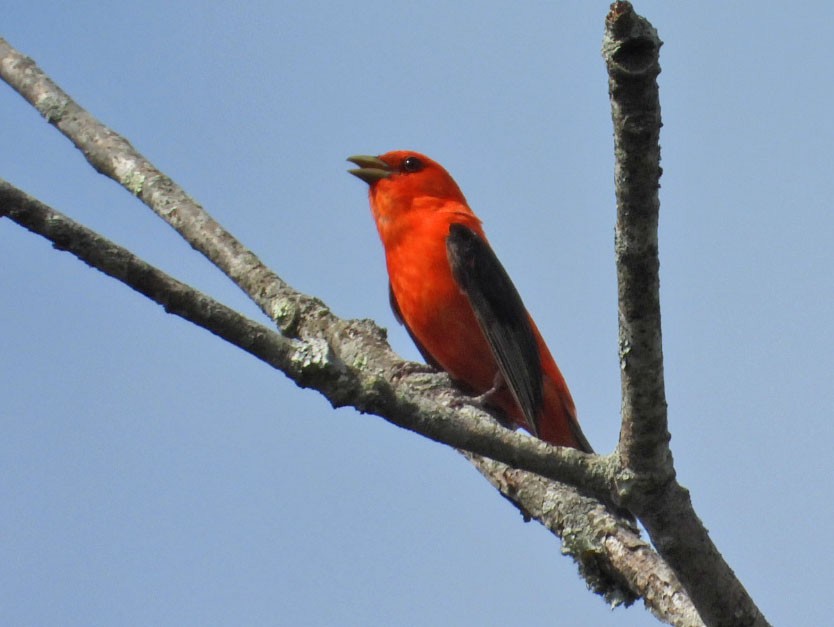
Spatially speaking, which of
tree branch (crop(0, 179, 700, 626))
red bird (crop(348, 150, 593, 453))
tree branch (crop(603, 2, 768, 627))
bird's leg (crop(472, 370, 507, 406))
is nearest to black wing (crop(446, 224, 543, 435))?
red bird (crop(348, 150, 593, 453))

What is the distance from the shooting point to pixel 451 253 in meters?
7.77

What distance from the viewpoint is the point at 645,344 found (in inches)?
123

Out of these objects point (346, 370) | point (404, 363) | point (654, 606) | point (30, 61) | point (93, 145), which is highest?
point (30, 61)

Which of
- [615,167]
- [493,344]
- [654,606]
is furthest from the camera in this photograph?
[493,344]

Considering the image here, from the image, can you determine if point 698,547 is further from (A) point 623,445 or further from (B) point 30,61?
(B) point 30,61

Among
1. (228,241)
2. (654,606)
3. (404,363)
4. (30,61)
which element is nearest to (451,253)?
(404,363)

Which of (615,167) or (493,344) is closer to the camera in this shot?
(615,167)

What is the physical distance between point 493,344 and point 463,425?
13.6 ft

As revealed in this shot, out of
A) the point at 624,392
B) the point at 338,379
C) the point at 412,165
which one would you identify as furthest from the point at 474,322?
the point at 338,379

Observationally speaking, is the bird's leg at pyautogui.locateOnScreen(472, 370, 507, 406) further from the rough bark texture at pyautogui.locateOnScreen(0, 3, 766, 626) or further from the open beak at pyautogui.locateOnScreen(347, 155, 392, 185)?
the rough bark texture at pyautogui.locateOnScreen(0, 3, 766, 626)

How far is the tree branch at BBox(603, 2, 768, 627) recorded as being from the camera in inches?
105

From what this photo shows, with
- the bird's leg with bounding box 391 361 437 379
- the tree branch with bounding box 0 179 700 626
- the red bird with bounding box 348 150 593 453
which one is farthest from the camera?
the red bird with bounding box 348 150 593 453

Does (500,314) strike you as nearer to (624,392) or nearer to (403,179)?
(403,179)

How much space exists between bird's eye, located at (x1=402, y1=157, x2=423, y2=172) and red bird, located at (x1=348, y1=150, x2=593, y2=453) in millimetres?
757
